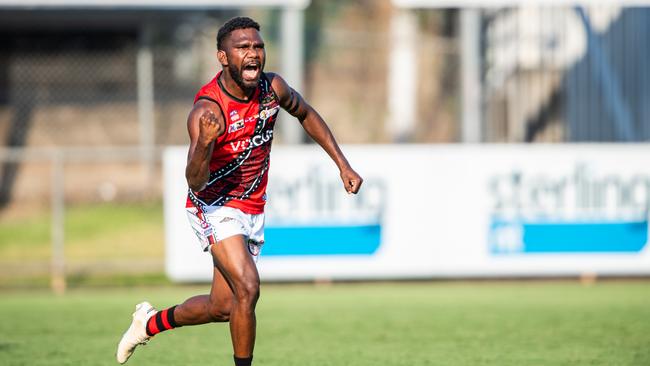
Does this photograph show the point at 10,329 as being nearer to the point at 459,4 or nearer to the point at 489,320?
the point at 489,320

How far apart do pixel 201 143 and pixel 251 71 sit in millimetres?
580

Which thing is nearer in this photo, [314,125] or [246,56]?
[246,56]

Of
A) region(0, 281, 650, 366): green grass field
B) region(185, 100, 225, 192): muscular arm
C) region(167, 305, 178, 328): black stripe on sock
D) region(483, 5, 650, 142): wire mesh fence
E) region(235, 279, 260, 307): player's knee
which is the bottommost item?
region(0, 281, 650, 366): green grass field

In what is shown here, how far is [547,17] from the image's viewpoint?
17062mm

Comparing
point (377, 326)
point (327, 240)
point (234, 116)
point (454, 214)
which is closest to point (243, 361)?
point (234, 116)

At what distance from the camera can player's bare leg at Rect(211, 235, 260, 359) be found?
19.7 feet

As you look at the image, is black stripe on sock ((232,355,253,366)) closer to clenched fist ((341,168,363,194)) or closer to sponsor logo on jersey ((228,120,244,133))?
clenched fist ((341,168,363,194))

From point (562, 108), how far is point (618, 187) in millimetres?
4623

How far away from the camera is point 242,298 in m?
6.02

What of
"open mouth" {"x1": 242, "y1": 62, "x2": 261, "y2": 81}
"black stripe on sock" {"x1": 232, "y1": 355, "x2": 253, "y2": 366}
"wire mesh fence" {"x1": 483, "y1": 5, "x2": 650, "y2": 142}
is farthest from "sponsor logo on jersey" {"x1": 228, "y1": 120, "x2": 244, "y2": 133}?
"wire mesh fence" {"x1": 483, "y1": 5, "x2": 650, "y2": 142}

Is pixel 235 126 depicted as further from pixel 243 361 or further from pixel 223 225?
pixel 243 361

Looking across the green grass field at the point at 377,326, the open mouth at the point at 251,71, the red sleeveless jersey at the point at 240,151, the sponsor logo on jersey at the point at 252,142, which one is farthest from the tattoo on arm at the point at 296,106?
the green grass field at the point at 377,326

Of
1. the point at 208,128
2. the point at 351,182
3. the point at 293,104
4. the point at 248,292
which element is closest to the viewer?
the point at 208,128

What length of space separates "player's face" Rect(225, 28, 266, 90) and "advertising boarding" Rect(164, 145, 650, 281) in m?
6.58
